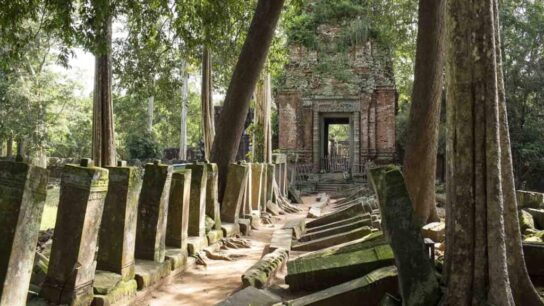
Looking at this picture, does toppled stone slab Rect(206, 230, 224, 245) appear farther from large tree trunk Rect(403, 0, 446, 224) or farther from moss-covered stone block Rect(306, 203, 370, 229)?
large tree trunk Rect(403, 0, 446, 224)

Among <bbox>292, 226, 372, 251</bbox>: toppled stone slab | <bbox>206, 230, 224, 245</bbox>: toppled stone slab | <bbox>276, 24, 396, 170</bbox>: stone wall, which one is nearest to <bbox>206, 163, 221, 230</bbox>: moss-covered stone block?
<bbox>206, 230, 224, 245</bbox>: toppled stone slab

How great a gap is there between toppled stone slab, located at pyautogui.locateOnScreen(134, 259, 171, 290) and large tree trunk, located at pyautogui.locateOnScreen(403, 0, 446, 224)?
3947mm

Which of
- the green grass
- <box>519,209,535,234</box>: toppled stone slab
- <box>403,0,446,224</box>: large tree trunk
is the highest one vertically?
<box>403,0,446,224</box>: large tree trunk

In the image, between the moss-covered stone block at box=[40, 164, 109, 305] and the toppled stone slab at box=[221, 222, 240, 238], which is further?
the toppled stone slab at box=[221, 222, 240, 238]

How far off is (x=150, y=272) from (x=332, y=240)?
282cm

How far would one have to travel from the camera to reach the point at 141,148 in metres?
24.9

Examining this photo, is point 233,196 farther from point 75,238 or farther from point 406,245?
point 406,245

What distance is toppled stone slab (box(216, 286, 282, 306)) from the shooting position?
370 cm

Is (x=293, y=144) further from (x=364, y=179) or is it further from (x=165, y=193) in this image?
(x=165, y=193)

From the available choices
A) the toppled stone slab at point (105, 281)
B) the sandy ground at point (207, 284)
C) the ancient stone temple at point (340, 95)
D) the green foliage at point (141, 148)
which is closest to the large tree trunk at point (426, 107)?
the sandy ground at point (207, 284)

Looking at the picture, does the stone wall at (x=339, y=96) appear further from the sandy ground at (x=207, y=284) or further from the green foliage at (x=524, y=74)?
the sandy ground at (x=207, y=284)

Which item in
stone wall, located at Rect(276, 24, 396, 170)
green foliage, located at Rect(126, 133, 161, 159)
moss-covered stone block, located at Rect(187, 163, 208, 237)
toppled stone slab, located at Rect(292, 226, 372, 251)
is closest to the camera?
moss-covered stone block, located at Rect(187, 163, 208, 237)

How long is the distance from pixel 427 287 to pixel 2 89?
20.5 meters

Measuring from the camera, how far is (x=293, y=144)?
856 inches
